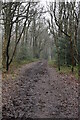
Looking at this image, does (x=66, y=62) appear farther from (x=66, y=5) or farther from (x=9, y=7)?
(x=9, y=7)

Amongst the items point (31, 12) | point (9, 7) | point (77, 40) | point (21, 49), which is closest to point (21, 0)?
point (9, 7)

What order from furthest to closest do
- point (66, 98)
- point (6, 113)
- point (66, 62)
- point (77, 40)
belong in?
point (66, 62)
point (77, 40)
point (66, 98)
point (6, 113)

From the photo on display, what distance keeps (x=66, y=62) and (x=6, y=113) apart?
53.3ft

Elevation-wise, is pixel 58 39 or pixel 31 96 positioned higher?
pixel 58 39

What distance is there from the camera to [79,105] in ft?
25.4

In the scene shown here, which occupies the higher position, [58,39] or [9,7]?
[9,7]

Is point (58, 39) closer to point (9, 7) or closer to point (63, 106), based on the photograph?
point (9, 7)

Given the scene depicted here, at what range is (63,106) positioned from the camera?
741 cm

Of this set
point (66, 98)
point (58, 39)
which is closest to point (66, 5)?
point (58, 39)

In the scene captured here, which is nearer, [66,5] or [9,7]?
[9,7]

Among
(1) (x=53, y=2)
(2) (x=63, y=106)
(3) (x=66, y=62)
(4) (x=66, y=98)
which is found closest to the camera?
(2) (x=63, y=106)

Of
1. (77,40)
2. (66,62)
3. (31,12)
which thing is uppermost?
(31,12)

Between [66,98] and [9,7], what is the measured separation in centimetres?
A: 920

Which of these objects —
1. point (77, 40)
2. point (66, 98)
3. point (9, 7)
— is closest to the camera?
point (66, 98)
